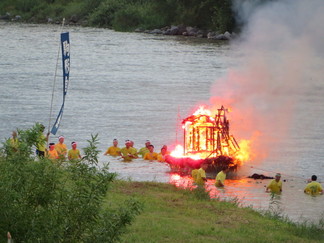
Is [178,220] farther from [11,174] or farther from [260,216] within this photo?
[11,174]

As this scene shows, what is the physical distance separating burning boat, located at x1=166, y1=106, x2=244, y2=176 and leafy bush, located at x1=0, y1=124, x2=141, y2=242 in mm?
20184

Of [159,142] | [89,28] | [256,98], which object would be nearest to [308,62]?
[256,98]

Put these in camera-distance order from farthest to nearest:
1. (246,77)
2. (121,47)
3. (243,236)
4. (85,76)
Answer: (121,47)
(85,76)
(246,77)
(243,236)

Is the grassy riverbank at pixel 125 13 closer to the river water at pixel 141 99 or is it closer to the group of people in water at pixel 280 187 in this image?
the river water at pixel 141 99

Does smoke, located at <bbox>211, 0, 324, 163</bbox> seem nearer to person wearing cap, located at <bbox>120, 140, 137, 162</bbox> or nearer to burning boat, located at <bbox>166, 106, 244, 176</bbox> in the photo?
burning boat, located at <bbox>166, 106, 244, 176</bbox>

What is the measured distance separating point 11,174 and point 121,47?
6381cm

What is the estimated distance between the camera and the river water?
3284 cm

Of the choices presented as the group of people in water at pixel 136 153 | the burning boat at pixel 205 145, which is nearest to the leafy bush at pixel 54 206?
the burning boat at pixel 205 145

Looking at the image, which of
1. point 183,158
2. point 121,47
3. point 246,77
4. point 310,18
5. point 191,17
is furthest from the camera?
point 191,17

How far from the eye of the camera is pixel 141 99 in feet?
174

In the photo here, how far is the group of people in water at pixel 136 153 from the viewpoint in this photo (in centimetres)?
3506

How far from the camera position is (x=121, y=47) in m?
75.4

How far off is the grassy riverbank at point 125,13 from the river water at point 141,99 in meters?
3.85

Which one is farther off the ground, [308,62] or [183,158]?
[308,62]
